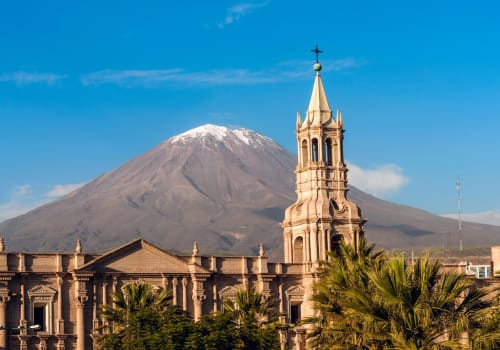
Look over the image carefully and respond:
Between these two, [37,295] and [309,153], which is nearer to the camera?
[37,295]

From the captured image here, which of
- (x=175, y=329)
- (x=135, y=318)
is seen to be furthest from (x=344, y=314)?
(x=135, y=318)

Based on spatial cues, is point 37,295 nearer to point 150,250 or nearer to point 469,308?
point 150,250

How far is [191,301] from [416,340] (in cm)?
5009

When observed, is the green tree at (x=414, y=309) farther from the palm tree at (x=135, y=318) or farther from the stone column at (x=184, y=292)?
the stone column at (x=184, y=292)

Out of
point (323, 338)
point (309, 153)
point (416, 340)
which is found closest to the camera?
point (416, 340)

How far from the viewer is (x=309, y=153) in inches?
3893

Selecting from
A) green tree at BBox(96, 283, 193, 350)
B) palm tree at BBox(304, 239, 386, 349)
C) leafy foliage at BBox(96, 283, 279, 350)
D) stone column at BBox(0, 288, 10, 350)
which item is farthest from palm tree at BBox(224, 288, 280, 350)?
stone column at BBox(0, 288, 10, 350)

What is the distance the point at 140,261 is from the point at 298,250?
16.0 meters

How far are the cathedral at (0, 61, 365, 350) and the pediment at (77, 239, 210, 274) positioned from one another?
8cm

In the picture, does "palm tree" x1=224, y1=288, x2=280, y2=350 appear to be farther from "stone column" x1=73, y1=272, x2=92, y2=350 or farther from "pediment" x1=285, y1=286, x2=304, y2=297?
"pediment" x1=285, y1=286, x2=304, y2=297

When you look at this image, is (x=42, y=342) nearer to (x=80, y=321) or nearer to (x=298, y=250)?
(x=80, y=321)

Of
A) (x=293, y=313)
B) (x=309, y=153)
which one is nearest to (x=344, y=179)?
(x=309, y=153)

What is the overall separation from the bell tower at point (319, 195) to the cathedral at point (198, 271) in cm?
8

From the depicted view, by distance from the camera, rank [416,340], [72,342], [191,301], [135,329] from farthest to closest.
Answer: [191,301] < [72,342] < [135,329] < [416,340]
